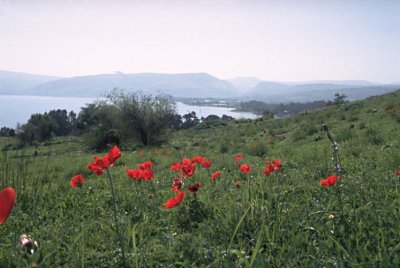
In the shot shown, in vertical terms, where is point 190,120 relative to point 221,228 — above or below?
below

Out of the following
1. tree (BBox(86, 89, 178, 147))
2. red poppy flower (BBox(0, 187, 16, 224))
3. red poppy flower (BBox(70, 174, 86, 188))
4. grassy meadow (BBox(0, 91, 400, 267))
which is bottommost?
tree (BBox(86, 89, 178, 147))

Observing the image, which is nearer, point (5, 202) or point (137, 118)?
point (5, 202)

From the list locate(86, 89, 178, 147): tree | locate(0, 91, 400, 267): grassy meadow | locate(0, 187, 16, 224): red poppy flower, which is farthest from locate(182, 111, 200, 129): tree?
locate(0, 187, 16, 224): red poppy flower

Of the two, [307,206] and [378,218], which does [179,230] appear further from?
[378,218]

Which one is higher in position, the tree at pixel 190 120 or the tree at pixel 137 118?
the tree at pixel 137 118

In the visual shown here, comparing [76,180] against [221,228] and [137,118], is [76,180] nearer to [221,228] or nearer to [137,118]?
[221,228]

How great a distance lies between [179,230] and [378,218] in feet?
4.64

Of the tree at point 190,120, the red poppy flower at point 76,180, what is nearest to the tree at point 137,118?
the red poppy flower at point 76,180

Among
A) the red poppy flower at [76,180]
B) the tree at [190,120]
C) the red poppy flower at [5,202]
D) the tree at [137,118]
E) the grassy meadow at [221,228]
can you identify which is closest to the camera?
the red poppy flower at [5,202]

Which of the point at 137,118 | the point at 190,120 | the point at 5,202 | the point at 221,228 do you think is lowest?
the point at 190,120

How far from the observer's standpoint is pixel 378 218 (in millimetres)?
2543

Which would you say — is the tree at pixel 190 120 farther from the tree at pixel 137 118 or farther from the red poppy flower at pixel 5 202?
the red poppy flower at pixel 5 202

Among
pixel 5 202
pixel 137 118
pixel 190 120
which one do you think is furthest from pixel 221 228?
pixel 190 120

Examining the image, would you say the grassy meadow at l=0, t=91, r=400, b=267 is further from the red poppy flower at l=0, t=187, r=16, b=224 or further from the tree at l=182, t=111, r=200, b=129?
the tree at l=182, t=111, r=200, b=129
